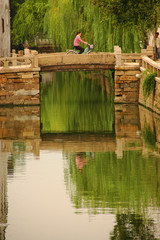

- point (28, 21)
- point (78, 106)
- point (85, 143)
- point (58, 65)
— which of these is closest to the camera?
point (85, 143)

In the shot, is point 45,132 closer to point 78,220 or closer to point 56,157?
point 56,157

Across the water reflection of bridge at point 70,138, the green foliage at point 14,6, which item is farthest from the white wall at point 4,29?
the green foliage at point 14,6

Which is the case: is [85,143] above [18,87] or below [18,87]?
below

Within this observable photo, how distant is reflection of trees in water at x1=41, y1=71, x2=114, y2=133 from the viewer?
24828mm

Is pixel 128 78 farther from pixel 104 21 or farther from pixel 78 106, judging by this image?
pixel 104 21

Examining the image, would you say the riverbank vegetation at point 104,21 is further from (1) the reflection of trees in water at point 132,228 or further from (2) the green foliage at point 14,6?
(1) the reflection of trees in water at point 132,228

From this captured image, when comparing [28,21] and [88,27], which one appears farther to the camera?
[28,21]

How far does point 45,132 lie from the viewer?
23547 millimetres

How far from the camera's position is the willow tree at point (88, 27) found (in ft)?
113

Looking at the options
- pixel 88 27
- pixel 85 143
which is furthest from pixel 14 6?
pixel 85 143

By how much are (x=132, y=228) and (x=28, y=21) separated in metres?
47.7

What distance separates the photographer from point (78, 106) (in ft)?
99.0

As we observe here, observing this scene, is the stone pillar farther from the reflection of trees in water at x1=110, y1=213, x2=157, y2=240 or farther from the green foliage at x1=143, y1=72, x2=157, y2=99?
the reflection of trees in water at x1=110, y1=213, x2=157, y2=240

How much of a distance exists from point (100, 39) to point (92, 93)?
2.46m
